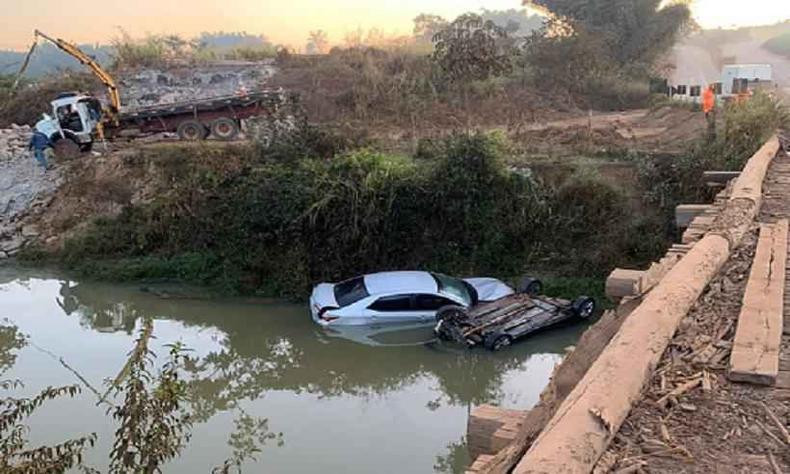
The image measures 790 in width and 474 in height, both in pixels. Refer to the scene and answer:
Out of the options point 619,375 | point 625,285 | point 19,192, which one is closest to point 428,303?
point 625,285

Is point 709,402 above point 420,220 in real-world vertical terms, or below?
above

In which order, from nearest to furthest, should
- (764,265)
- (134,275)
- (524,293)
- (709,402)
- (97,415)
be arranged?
1. (709,402)
2. (764,265)
3. (97,415)
4. (524,293)
5. (134,275)

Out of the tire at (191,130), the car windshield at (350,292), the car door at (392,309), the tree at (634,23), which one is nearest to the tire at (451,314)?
the car door at (392,309)

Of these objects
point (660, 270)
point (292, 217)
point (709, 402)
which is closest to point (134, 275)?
point (292, 217)

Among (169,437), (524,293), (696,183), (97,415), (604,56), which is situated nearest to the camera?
(169,437)

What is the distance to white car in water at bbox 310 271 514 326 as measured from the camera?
1382 cm

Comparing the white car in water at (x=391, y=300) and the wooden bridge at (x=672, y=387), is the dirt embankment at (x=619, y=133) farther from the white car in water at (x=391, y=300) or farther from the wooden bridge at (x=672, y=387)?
the wooden bridge at (x=672, y=387)

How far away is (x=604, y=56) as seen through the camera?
30.0 metres

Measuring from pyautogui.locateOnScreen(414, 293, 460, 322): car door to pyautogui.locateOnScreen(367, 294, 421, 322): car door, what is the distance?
0.09 metres

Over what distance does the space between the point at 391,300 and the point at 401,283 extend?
48cm

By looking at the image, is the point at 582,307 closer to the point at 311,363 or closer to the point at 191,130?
the point at 311,363

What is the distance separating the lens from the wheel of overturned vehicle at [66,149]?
21016 mm

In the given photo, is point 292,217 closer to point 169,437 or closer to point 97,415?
point 97,415

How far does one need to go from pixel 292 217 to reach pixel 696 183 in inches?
348
